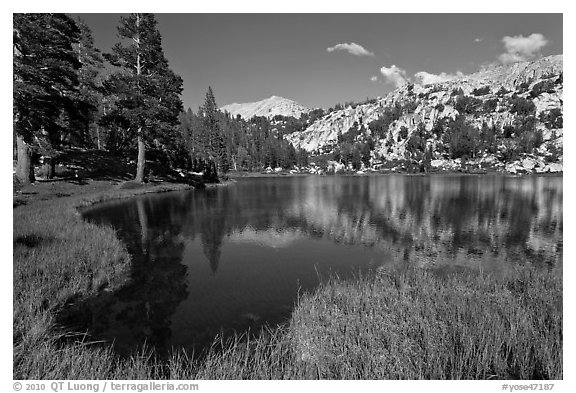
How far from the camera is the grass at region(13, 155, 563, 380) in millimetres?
5449

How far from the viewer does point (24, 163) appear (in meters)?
29.1

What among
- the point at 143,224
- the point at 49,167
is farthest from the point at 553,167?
the point at 49,167

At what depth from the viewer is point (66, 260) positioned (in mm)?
11820

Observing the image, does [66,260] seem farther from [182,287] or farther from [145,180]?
[145,180]

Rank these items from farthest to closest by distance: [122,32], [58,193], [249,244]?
[122,32]
[58,193]
[249,244]

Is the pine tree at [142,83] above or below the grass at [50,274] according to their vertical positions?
above

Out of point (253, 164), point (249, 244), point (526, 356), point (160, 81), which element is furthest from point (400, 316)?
point (253, 164)

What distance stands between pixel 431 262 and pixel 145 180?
142 feet

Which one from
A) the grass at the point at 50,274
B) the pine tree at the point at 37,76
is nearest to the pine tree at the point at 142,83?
the pine tree at the point at 37,76

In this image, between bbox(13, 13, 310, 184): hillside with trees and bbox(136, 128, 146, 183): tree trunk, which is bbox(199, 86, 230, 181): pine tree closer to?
bbox(13, 13, 310, 184): hillside with trees

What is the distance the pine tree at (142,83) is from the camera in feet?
128

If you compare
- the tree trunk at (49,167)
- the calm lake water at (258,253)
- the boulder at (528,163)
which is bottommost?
the calm lake water at (258,253)

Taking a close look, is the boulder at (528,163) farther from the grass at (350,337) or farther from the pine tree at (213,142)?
the grass at (350,337)

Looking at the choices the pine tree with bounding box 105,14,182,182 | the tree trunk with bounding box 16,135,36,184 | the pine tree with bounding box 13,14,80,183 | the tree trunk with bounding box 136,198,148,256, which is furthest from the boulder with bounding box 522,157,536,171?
the tree trunk with bounding box 16,135,36,184
